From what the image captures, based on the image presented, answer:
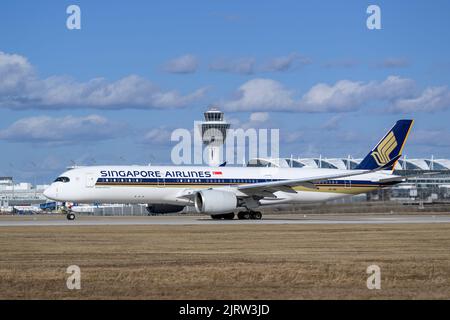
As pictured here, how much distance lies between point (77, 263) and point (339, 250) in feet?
30.8

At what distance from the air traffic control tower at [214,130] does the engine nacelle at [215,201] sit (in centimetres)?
6285

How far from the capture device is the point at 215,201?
52844 mm

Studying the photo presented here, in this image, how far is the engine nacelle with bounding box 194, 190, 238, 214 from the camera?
52.7 meters

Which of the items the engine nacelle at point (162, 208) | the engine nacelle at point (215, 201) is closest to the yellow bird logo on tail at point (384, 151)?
the engine nacelle at point (215, 201)

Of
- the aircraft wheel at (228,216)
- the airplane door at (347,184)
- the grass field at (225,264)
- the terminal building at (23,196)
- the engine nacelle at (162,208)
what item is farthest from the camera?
the terminal building at (23,196)

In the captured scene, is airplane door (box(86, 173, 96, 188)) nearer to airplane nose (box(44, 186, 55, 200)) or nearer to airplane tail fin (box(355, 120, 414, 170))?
airplane nose (box(44, 186, 55, 200))

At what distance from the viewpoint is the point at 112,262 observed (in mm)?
23625

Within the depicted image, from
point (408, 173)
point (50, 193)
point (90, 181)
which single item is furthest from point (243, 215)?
point (408, 173)

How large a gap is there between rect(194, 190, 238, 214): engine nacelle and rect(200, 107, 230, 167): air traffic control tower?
62.8 m

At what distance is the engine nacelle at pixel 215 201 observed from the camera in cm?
5266

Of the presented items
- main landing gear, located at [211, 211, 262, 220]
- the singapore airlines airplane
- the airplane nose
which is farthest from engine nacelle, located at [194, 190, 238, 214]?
the airplane nose

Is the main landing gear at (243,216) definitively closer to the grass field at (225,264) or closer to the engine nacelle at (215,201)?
the engine nacelle at (215,201)
